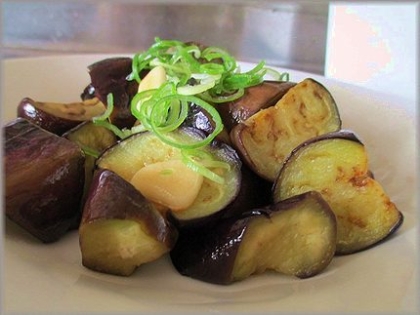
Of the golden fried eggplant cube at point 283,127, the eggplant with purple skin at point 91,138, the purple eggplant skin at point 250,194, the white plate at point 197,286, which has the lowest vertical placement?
the white plate at point 197,286

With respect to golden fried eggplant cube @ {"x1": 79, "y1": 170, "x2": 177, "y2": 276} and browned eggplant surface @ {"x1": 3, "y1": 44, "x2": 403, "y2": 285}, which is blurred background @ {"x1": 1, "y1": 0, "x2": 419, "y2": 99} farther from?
golden fried eggplant cube @ {"x1": 79, "y1": 170, "x2": 177, "y2": 276}

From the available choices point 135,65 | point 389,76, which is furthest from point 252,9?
point 135,65

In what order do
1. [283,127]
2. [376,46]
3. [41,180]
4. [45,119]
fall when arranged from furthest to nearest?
[376,46] → [45,119] → [283,127] → [41,180]

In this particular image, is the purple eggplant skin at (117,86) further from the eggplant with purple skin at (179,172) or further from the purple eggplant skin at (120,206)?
the purple eggplant skin at (120,206)

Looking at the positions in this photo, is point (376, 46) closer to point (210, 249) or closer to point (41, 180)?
point (210, 249)

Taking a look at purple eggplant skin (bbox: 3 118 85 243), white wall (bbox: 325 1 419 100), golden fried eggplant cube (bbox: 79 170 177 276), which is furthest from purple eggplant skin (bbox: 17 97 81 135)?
white wall (bbox: 325 1 419 100)

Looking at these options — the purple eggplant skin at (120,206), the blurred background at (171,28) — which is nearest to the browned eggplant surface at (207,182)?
the purple eggplant skin at (120,206)

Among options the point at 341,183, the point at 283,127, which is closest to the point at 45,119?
the point at 283,127
